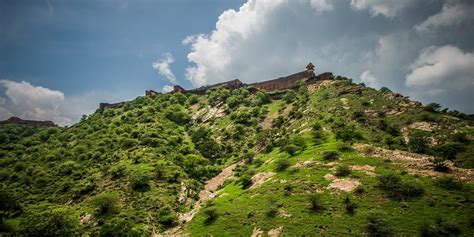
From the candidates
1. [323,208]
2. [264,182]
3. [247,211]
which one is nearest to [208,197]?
[264,182]

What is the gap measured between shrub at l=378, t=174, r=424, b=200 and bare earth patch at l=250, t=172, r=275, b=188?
22.4 metres

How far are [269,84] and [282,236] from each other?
11784cm

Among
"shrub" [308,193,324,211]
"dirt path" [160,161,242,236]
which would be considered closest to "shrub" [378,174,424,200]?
"shrub" [308,193,324,211]

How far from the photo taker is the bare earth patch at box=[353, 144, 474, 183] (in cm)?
4797

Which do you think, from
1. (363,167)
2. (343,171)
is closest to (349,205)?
(343,171)

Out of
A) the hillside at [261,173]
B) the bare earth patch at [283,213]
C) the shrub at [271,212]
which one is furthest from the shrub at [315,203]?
the shrub at [271,212]

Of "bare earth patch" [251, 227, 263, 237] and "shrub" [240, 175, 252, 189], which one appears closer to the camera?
→ "bare earth patch" [251, 227, 263, 237]

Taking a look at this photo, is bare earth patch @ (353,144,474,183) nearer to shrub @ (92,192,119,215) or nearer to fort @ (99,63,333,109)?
shrub @ (92,192,119,215)

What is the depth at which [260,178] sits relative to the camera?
207ft

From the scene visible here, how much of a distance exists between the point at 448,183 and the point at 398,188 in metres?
7.40

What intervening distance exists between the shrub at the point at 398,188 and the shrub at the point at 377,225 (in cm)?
808

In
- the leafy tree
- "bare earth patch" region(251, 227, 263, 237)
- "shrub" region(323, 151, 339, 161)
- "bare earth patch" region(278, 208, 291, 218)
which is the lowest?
"bare earth patch" region(251, 227, 263, 237)

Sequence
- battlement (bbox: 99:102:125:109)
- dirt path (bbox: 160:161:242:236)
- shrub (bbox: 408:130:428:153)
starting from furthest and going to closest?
battlement (bbox: 99:102:125:109) → shrub (bbox: 408:130:428:153) → dirt path (bbox: 160:161:242:236)

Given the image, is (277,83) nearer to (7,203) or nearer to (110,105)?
(110,105)
